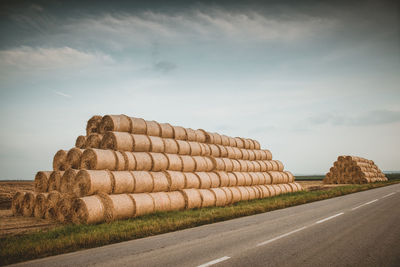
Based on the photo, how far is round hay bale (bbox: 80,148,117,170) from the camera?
33.9 ft

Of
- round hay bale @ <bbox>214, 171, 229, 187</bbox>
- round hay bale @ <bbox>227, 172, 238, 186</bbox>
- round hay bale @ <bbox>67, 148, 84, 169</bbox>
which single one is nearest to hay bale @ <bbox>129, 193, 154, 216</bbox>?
round hay bale @ <bbox>67, 148, 84, 169</bbox>

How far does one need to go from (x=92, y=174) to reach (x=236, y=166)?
964cm

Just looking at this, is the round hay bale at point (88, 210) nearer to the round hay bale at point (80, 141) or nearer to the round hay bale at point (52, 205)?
the round hay bale at point (52, 205)

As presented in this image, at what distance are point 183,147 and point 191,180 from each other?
1.76 meters

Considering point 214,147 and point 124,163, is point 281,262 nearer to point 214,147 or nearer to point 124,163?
point 124,163

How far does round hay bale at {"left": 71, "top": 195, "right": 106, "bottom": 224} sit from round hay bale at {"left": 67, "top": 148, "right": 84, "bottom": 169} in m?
2.27

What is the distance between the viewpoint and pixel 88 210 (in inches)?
352

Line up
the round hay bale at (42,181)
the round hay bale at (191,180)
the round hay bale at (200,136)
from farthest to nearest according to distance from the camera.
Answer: the round hay bale at (200,136)
the round hay bale at (191,180)
the round hay bale at (42,181)

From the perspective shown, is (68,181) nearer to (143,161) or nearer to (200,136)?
(143,161)

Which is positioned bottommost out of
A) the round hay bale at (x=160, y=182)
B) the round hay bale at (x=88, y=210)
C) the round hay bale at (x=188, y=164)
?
the round hay bale at (x=88, y=210)

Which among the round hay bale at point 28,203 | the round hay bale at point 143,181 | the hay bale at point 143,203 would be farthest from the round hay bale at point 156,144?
the round hay bale at point 28,203

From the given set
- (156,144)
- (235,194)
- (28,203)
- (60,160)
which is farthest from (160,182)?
(235,194)

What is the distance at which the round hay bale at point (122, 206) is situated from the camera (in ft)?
31.2

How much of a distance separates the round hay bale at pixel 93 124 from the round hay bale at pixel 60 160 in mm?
1557
